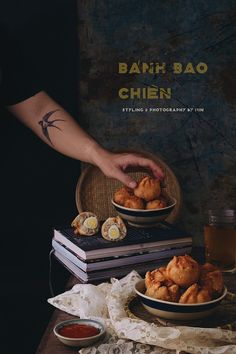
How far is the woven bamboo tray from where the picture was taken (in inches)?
109

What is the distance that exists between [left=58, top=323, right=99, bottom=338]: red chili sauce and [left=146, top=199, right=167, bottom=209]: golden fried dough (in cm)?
66

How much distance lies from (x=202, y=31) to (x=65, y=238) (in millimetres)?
1633

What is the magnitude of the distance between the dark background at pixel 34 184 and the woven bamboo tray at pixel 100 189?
29 cm

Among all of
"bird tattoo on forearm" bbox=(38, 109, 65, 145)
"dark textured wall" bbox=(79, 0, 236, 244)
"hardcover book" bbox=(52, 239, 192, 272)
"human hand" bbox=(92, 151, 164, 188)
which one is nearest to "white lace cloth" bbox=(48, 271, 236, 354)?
"hardcover book" bbox=(52, 239, 192, 272)

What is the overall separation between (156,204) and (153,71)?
1301 mm

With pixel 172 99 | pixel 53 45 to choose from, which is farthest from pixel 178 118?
pixel 53 45

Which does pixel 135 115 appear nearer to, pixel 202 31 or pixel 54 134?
pixel 202 31

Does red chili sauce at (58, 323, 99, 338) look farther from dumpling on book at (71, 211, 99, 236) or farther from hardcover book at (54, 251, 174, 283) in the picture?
dumpling on book at (71, 211, 99, 236)

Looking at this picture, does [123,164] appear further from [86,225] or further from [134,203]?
[86,225]

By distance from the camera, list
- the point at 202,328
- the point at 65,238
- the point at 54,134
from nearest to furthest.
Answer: the point at 202,328 → the point at 65,238 → the point at 54,134

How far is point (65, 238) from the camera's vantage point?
1879mm

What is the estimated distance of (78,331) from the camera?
1.34 meters

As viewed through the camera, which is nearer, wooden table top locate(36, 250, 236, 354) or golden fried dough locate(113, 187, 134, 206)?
wooden table top locate(36, 250, 236, 354)

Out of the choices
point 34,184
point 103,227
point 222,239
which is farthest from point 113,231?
point 34,184
